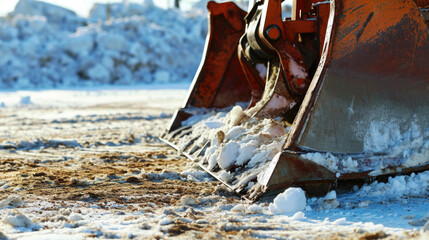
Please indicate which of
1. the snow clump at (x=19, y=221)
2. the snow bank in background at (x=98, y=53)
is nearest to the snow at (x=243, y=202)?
the snow clump at (x=19, y=221)

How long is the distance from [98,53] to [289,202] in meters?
16.2

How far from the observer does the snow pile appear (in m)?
2.70

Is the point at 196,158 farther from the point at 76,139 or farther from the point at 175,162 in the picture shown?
the point at 76,139

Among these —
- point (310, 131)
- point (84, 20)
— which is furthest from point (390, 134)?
point (84, 20)

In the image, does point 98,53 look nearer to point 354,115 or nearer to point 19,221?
point 354,115

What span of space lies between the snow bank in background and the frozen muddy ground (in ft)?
38.9

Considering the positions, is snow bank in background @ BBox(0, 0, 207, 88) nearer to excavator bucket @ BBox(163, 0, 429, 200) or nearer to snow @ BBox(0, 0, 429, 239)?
snow @ BBox(0, 0, 429, 239)

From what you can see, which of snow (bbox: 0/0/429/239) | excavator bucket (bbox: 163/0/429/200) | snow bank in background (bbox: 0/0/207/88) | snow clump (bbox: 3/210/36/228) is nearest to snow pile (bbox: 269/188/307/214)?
snow (bbox: 0/0/429/239)

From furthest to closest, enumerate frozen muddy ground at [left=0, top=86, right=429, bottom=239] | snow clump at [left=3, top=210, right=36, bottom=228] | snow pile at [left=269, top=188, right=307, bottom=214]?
1. snow pile at [left=269, top=188, right=307, bottom=214]
2. snow clump at [left=3, top=210, right=36, bottom=228]
3. frozen muddy ground at [left=0, top=86, right=429, bottom=239]

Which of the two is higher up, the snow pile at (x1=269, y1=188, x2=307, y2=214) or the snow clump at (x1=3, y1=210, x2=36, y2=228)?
the snow pile at (x1=269, y1=188, x2=307, y2=214)

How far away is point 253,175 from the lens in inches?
122

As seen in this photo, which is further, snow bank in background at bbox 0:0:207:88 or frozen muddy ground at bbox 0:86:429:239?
snow bank in background at bbox 0:0:207:88

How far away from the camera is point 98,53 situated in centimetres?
1809

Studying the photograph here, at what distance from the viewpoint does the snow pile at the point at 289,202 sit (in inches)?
106
